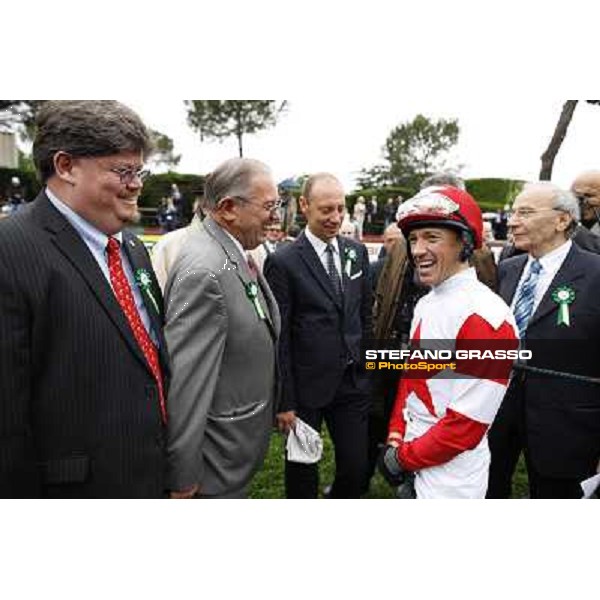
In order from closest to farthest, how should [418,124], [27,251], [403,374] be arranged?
[27,251], [403,374], [418,124]

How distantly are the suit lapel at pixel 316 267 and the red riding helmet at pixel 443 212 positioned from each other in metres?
0.78

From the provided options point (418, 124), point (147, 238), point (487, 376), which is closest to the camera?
point (487, 376)

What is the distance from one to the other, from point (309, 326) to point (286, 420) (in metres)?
0.35

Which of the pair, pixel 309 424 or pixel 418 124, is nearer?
pixel 418 124

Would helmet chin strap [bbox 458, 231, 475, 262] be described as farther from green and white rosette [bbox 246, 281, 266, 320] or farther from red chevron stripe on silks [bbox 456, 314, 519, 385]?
green and white rosette [bbox 246, 281, 266, 320]

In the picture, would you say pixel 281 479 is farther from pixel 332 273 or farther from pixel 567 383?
pixel 567 383

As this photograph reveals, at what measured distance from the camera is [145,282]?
1.41 m

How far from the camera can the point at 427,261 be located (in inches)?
57.3

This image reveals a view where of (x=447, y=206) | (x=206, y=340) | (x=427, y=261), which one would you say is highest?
(x=447, y=206)

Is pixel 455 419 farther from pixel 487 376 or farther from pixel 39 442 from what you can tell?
pixel 39 442

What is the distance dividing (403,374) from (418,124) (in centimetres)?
84

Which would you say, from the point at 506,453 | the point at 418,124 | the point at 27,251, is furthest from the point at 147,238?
the point at 27,251

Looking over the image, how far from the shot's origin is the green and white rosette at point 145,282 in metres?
1.39

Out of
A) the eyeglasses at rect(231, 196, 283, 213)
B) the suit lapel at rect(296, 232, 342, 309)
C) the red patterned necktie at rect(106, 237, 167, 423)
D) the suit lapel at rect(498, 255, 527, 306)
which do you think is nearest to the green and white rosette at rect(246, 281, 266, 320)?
the eyeglasses at rect(231, 196, 283, 213)
